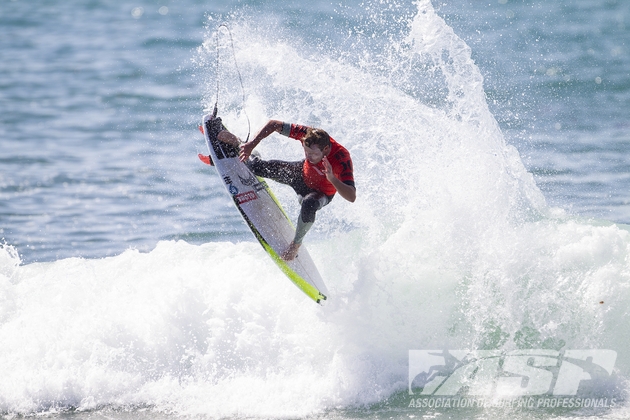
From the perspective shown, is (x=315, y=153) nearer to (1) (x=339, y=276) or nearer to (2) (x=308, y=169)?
(2) (x=308, y=169)

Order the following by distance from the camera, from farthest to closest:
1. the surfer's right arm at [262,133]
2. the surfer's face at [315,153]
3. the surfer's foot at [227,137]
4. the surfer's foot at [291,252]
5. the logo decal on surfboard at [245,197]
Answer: the logo decal on surfboard at [245,197], the surfer's foot at [227,137], the surfer's foot at [291,252], the surfer's right arm at [262,133], the surfer's face at [315,153]

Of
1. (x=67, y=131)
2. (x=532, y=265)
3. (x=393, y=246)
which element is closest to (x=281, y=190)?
(x=393, y=246)

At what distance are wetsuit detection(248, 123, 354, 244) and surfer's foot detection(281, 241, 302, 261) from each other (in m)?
0.07

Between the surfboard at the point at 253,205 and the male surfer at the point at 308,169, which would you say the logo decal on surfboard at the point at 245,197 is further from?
the male surfer at the point at 308,169

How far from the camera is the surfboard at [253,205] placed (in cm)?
848

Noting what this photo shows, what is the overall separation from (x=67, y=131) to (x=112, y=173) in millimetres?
4265

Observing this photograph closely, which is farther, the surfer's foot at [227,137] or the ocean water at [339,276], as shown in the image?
the surfer's foot at [227,137]

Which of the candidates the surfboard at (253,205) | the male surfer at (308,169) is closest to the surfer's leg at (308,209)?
the male surfer at (308,169)

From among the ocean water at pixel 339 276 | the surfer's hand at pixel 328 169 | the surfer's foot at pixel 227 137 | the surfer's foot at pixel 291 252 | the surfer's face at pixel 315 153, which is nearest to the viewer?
the surfer's hand at pixel 328 169

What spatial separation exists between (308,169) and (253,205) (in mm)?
986

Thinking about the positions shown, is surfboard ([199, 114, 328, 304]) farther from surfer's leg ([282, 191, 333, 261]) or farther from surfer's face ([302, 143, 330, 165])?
surfer's face ([302, 143, 330, 165])

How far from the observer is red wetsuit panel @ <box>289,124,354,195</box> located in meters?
7.52

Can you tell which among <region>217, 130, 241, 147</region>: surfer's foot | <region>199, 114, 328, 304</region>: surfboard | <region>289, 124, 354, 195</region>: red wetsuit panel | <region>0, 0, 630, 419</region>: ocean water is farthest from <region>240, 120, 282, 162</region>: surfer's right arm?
<region>0, 0, 630, 419</region>: ocean water

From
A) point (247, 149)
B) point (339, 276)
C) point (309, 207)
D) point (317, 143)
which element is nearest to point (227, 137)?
point (247, 149)
